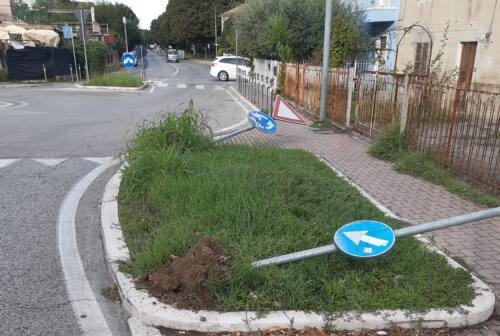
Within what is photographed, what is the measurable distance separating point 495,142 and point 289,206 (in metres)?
3.30

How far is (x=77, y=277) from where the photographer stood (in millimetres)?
3887

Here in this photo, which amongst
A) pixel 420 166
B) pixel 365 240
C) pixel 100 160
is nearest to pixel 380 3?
pixel 420 166

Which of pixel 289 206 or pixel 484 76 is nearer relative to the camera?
pixel 289 206

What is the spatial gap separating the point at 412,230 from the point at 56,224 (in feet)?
12.6

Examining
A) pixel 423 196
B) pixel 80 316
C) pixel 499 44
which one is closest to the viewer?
pixel 80 316

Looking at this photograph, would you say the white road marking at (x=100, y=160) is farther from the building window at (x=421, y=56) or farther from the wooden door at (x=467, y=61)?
the building window at (x=421, y=56)

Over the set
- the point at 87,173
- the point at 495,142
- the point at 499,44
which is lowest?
the point at 87,173

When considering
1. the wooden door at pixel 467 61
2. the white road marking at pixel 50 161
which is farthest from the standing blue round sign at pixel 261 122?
the wooden door at pixel 467 61

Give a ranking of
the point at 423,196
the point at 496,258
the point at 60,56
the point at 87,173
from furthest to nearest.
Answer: the point at 60,56 < the point at 87,173 < the point at 423,196 < the point at 496,258

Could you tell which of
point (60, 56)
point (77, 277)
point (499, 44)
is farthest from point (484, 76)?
point (60, 56)

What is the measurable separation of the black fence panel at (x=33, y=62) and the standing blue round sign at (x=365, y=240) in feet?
93.6

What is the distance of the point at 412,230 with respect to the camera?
10.7 ft

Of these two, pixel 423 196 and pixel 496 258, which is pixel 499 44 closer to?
pixel 423 196

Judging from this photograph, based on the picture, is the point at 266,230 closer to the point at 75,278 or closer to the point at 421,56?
the point at 75,278
